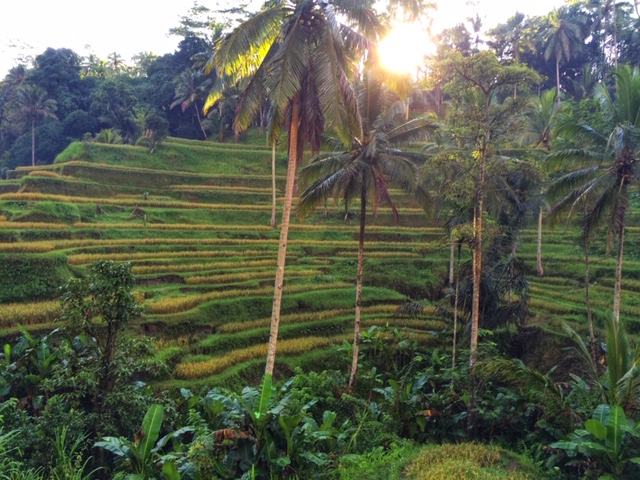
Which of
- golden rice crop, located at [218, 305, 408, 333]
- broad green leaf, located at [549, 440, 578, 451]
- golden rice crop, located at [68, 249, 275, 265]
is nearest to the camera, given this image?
broad green leaf, located at [549, 440, 578, 451]

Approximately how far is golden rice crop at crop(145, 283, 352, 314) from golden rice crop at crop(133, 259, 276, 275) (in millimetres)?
2692

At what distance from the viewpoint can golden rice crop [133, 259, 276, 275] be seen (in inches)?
→ 782

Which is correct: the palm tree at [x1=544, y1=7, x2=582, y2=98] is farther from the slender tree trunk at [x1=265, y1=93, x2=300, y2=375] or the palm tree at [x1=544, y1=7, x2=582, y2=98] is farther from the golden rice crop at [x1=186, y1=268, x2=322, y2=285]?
the slender tree trunk at [x1=265, y1=93, x2=300, y2=375]

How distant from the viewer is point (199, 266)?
2131 centimetres

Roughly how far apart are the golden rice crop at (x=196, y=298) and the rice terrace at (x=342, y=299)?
126 millimetres

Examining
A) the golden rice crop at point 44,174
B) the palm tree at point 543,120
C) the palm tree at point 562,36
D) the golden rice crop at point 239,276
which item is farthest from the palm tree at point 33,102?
the palm tree at point 562,36

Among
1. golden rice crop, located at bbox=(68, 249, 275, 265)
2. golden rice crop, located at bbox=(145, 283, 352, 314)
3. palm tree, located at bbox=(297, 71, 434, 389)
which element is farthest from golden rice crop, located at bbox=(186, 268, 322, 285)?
palm tree, located at bbox=(297, 71, 434, 389)

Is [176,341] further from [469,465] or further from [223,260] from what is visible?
[469,465]

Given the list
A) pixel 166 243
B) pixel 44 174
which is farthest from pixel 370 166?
pixel 44 174

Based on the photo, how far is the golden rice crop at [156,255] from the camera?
1958cm

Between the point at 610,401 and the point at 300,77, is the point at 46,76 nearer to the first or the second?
the point at 300,77

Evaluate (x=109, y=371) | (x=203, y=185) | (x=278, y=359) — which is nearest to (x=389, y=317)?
(x=278, y=359)

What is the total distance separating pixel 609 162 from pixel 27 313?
1940 centimetres

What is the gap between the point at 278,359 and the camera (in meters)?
15.4
